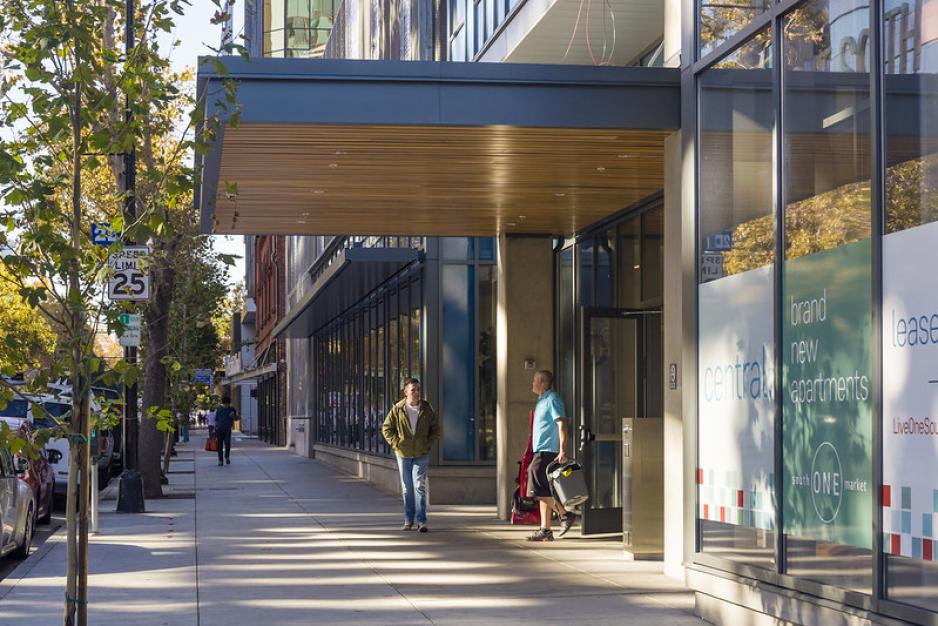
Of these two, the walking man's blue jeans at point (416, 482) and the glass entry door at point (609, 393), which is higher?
the glass entry door at point (609, 393)

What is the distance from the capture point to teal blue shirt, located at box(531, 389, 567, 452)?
15945 millimetres

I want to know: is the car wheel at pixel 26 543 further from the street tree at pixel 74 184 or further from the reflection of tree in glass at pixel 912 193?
the reflection of tree in glass at pixel 912 193

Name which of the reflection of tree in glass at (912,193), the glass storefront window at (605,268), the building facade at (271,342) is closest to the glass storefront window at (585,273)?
the glass storefront window at (605,268)

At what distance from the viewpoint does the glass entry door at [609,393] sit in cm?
1620

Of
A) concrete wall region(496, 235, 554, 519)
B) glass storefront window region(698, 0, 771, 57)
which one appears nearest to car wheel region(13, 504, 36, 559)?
concrete wall region(496, 235, 554, 519)

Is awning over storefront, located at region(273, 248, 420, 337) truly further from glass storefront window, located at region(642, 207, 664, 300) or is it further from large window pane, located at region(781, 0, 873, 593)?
large window pane, located at region(781, 0, 873, 593)

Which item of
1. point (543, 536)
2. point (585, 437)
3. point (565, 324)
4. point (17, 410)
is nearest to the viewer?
point (543, 536)

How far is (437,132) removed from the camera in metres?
12.4

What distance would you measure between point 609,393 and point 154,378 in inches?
371

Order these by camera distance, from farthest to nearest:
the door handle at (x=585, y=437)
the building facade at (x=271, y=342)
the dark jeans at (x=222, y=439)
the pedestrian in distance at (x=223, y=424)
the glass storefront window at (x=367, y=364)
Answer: the building facade at (x=271, y=342) → the dark jeans at (x=222, y=439) → the pedestrian in distance at (x=223, y=424) → the glass storefront window at (x=367, y=364) → the door handle at (x=585, y=437)

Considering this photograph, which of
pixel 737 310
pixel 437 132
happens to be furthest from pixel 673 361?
pixel 437 132

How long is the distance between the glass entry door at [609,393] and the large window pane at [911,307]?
8.09 m

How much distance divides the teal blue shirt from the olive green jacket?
5.40ft

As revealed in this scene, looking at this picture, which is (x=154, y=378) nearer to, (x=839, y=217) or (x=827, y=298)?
(x=827, y=298)
